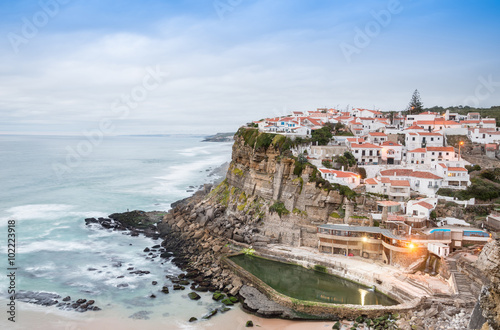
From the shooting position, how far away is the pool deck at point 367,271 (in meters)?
20.2

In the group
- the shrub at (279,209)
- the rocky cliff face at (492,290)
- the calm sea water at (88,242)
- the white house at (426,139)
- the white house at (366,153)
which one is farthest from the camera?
the white house at (426,139)

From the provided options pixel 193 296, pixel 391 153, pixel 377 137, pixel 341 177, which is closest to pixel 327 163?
pixel 341 177

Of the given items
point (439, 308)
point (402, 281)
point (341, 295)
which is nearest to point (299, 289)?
point (341, 295)

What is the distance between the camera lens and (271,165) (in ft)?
110

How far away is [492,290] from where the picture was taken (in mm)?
4719

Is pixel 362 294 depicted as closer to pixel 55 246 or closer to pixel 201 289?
pixel 201 289

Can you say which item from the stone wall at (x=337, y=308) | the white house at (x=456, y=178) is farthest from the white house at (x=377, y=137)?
the stone wall at (x=337, y=308)

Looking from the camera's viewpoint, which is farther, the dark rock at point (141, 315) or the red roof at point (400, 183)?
the red roof at point (400, 183)

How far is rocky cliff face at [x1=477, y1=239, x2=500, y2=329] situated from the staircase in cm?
1654

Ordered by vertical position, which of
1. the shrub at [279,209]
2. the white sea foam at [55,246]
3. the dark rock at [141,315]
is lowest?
the dark rock at [141,315]

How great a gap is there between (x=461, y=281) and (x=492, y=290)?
1793cm

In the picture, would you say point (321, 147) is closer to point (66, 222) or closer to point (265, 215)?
point (265, 215)

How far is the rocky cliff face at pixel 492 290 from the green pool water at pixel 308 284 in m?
16.7

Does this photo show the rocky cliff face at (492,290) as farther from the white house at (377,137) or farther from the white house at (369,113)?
the white house at (369,113)
